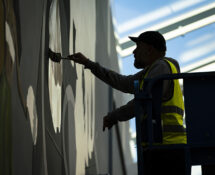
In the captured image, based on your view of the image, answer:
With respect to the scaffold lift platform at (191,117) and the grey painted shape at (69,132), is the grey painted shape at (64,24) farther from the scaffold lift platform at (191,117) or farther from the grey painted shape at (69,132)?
the scaffold lift platform at (191,117)

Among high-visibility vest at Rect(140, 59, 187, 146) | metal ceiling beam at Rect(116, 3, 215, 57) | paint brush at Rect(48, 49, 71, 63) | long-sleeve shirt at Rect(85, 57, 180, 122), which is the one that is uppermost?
metal ceiling beam at Rect(116, 3, 215, 57)

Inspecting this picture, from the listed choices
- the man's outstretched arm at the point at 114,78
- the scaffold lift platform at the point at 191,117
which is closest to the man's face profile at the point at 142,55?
the man's outstretched arm at the point at 114,78

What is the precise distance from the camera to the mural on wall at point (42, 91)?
2098mm

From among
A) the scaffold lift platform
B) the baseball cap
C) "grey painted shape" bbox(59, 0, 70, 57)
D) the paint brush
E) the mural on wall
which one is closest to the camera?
the mural on wall

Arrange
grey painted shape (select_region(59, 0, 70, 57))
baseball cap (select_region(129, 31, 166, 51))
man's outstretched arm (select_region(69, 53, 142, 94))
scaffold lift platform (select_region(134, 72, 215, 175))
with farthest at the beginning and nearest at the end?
man's outstretched arm (select_region(69, 53, 142, 94)) → grey painted shape (select_region(59, 0, 70, 57)) → baseball cap (select_region(129, 31, 166, 51)) → scaffold lift platform (select_region(134, 72, 215, 175))

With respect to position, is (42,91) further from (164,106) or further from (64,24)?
(64,24)

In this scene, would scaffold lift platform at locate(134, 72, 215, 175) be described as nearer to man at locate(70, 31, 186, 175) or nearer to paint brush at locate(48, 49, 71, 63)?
man at locate(70, 31, 186, 175)

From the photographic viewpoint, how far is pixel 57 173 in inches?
128

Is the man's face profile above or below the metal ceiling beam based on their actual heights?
below

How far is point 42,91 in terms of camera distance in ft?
9.17

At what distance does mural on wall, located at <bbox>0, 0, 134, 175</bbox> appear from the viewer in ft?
6.88

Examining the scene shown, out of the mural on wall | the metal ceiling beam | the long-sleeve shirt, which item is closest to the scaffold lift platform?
the long-sleeve shirt

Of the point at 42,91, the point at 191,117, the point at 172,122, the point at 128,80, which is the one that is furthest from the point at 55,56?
the point at 191,117

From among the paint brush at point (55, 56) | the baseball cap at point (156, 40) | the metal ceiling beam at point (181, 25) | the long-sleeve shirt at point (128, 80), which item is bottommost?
the long-sleeve shirt at point (128, 80)
